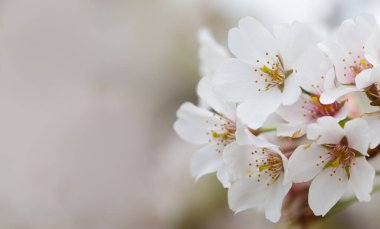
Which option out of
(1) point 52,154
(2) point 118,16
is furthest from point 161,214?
(2) point 118,16

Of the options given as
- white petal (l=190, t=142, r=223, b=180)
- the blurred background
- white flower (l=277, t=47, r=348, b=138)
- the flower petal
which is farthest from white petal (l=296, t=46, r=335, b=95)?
the blurred background

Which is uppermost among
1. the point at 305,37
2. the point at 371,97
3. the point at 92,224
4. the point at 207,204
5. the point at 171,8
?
the point at 171,8

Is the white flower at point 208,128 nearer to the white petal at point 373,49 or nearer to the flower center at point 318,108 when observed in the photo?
the flower center at point 318,108

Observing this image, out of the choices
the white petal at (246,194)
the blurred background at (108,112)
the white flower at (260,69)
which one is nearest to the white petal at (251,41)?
the white flower at (260,69)

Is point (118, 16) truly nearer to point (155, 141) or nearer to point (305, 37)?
point (155, 141)

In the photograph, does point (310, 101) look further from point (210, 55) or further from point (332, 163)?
point (210, 55)

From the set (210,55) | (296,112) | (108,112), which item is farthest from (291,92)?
(108,112)
